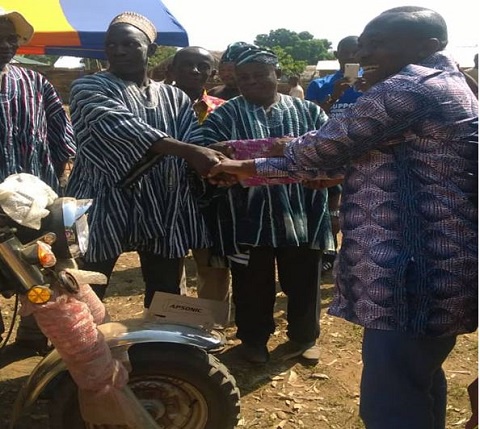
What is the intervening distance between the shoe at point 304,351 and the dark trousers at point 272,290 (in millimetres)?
56

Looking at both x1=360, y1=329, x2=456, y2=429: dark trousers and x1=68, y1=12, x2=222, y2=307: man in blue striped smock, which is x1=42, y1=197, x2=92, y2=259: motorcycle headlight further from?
x1=360, y1=329, x2=456, y2=429: dark trousers

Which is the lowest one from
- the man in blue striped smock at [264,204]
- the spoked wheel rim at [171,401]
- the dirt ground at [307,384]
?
the dirt ground at [307,384]

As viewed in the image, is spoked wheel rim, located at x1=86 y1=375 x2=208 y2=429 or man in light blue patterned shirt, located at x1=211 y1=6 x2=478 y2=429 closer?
man in light blue patterned shirt, located at x1=211 y1=6 x2=478 y2=429

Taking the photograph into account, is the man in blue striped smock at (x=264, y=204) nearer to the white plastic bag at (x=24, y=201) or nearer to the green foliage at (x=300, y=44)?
the white plastic bag at (x=24, y=201)

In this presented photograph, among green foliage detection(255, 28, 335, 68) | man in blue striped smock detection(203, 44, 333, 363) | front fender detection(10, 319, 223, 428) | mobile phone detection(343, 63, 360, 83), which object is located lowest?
front fender detection(10, 319, 223, 428)

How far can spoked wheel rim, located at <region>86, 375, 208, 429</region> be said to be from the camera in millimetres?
2414

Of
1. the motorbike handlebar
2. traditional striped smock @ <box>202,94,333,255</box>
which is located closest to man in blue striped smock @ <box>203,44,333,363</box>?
traditional striped smock @ <box>202,94,333,255</box>

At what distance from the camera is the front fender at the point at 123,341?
227cm

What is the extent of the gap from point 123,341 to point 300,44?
70936 millimetres

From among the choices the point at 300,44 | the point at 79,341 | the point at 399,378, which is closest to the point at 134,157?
the point at 79,341

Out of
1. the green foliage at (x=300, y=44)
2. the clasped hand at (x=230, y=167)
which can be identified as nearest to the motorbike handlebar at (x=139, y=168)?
the clasped hand at (x=230, y=167)

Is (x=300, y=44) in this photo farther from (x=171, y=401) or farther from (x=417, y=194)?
(x=417, y=194)

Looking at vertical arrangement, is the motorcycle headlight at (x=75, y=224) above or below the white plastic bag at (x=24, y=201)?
below

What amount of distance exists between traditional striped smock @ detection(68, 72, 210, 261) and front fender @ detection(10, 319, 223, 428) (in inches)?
22.9
